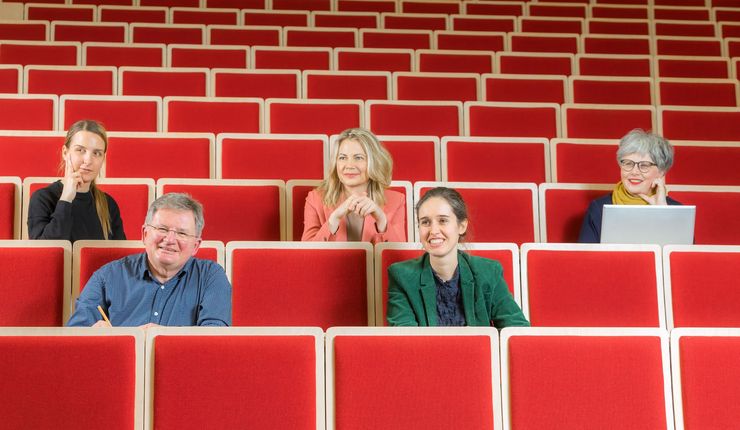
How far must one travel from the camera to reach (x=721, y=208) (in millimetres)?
1014

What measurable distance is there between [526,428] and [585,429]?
0.11 ft

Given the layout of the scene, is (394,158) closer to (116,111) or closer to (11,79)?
(116,111)

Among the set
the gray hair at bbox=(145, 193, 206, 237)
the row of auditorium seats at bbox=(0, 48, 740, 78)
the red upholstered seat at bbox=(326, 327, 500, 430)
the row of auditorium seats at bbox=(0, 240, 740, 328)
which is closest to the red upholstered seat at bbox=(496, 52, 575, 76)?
the row of auditorium seats at bbox=(0, 48, 740, 78)

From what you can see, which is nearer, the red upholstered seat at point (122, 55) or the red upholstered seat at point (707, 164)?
the red upholstered seat at point (707, 164)

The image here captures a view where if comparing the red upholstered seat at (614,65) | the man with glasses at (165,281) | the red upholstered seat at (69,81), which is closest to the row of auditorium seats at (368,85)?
the red upholstered seat at (69,81)

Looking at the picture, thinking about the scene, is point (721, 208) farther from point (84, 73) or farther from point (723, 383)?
point (84, 73)

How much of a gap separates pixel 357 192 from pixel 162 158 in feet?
0.88

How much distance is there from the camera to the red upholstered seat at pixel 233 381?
0.56 meters

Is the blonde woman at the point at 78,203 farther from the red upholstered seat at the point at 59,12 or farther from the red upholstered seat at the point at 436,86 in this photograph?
the red upholstered seat at the point at 59,12

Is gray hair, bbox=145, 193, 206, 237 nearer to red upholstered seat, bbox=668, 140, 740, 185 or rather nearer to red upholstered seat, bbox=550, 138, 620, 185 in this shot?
red upholstered seat, bbox=550, 138, 620, 185

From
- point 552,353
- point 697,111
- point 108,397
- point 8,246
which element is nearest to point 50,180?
point 8,246

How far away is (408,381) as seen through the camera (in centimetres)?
58

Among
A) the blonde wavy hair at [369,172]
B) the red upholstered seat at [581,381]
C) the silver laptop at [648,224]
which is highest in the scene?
the blonde wavy hair at [369,172]

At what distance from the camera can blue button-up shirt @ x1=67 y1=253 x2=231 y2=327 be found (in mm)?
719
